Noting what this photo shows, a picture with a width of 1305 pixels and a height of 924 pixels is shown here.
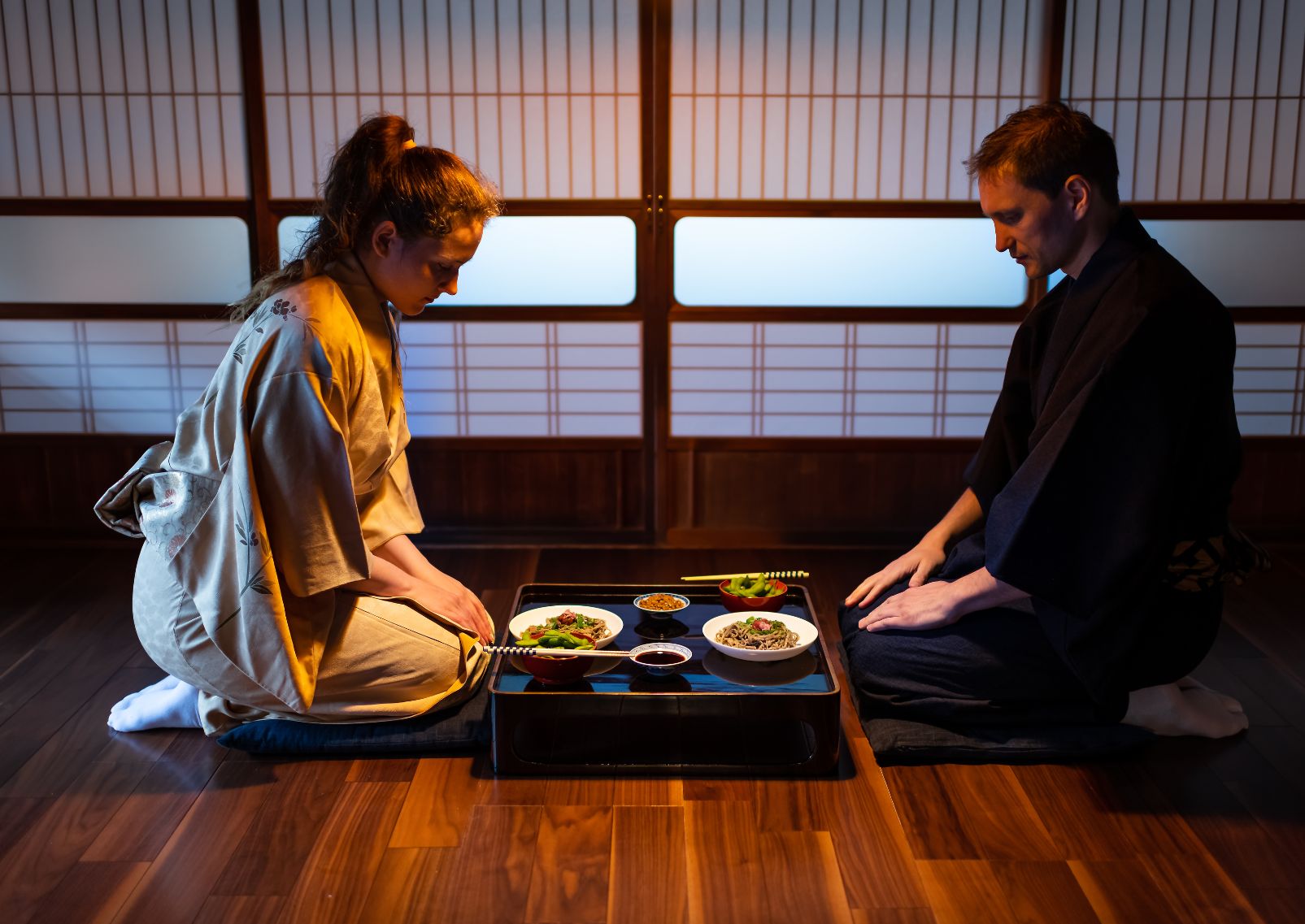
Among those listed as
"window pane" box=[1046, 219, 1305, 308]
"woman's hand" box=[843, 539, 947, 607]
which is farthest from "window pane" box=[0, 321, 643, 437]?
"window pane" box=[1046, 219, 1305, 308]

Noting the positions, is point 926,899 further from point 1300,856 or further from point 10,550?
point 10,550

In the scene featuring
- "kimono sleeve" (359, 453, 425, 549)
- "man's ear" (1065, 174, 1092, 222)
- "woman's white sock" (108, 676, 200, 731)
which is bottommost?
"woman's white sock" (108, 676, 200, 731)

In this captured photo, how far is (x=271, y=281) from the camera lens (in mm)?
2773

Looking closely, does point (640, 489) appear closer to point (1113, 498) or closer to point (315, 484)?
point (315, 484)

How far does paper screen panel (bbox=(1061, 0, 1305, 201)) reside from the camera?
14.0 ft

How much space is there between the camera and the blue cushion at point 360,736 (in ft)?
9.43

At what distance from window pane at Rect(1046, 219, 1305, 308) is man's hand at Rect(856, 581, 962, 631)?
7.41 ft

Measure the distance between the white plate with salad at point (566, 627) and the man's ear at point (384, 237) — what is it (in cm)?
95

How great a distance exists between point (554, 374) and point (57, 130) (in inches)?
79.8

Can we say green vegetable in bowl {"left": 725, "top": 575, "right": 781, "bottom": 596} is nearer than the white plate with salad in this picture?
No

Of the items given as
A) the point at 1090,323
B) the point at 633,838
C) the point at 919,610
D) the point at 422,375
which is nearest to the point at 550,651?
the point at 633,838

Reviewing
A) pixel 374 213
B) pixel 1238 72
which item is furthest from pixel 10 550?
pixel 1238 72

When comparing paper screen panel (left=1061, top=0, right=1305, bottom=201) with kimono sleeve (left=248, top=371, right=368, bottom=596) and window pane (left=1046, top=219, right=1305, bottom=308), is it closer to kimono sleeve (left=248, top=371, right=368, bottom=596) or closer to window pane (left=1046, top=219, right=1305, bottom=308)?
window pane (left=1046, top=219, right=1305, bottom=308)

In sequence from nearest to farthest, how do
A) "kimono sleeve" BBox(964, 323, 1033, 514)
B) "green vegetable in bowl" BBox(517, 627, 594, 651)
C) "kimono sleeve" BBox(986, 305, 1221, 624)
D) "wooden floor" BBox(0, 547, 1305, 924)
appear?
"wooden floor" BBox(0, 547, 1305, 924)
"kimono sleeve" BBox(986, 305, 1221, 624)
"green vegetable in bowl" BBox(517, 627, 594, 651)
"kimono sleeve" BBox(964, 323, 1033, 514)
